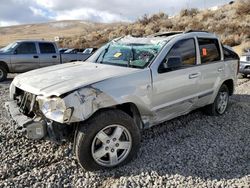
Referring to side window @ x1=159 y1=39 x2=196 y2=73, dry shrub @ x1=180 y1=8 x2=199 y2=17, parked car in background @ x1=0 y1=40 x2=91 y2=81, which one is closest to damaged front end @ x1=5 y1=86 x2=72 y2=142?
side window @ x1=159 y1=39 x2=196 y2=73

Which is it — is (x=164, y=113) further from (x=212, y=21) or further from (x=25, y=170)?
(x=212, y=21)

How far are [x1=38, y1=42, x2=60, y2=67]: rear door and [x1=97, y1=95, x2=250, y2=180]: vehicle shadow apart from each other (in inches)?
333

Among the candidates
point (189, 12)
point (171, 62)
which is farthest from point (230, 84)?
point (189, 12)

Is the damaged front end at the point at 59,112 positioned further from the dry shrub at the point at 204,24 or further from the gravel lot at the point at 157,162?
the dry shrub at the point at 204,24

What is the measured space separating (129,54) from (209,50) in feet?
5.83

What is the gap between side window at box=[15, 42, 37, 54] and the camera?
12734mm

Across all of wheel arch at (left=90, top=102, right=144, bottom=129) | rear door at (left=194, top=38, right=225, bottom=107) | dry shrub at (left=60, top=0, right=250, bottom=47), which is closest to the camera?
wheel arch at (left=90, top=102, right=144, bottom=129)

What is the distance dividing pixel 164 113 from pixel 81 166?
158cm

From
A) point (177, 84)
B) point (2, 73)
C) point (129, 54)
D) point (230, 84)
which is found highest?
point (129, 54)

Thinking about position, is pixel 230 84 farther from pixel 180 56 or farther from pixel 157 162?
pixel 157 162

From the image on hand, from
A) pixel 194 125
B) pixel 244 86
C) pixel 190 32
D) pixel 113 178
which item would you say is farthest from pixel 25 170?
pixel 244 86

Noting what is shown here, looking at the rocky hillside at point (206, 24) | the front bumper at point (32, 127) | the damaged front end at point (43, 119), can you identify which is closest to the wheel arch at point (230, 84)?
the damaged front end at point (43, 119)

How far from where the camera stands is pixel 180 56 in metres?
5.12

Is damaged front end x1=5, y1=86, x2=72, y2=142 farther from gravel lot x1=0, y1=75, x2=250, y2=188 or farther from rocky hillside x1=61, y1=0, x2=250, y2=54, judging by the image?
rocky hillside x1=61, y1=0, x2=250, y2=54
